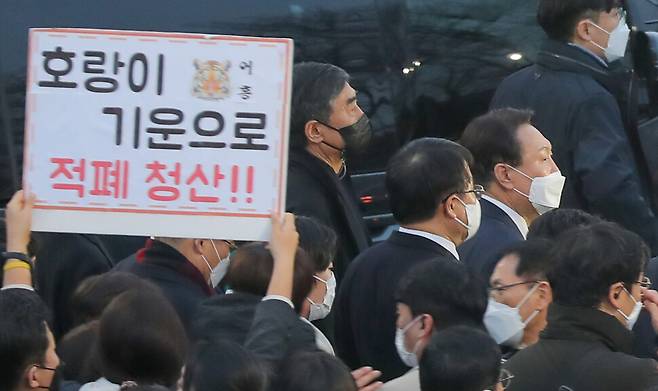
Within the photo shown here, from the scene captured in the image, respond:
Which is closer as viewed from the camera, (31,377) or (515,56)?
(31,377)

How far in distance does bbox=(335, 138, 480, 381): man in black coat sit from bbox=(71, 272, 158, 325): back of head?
0.75 meters

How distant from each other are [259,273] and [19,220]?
2.43 ft

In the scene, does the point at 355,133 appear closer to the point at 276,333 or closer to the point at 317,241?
the point at 317,241

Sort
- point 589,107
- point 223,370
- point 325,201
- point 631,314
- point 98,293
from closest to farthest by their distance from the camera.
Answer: point 223,370
point 631,314
point 98,293
point 325,201
point 589,107

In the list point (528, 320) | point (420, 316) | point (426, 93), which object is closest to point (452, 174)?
point (528, 320)

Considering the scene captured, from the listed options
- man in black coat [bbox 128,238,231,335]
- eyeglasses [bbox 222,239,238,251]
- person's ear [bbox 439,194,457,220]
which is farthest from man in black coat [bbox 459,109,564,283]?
man in black coat [bbox 128,238,231,335]

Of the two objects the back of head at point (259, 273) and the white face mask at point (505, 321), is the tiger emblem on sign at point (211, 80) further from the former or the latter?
the white face mask at point (505, 321)

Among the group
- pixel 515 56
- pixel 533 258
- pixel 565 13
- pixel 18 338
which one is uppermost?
pixel 565 13

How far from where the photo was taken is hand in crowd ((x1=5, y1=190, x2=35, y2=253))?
162 inches

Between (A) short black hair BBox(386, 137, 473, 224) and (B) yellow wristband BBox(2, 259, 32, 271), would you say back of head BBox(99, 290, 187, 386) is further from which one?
(A) short black hair BBox(386, 137, 473, 224)

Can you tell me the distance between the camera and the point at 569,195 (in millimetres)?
6152

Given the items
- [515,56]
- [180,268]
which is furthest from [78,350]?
[515,56]

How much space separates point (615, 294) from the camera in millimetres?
4168

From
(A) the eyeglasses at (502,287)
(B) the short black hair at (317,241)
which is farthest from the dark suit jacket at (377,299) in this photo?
(A) the eyeglasses at (502,287)
